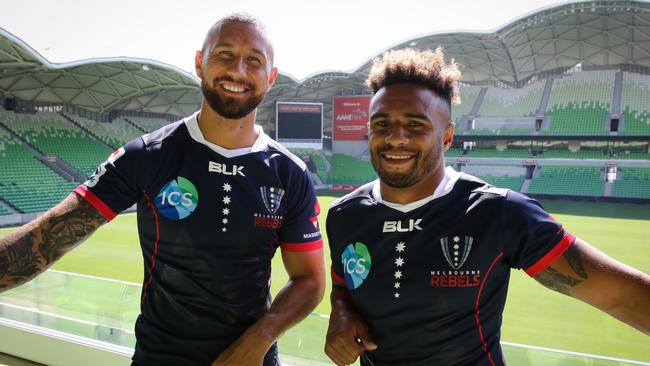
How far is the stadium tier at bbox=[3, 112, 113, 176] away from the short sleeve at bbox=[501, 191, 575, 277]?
933 inches

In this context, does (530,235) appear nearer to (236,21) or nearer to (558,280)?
(558,280)

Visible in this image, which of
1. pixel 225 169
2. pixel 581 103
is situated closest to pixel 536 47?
pixel 581 103

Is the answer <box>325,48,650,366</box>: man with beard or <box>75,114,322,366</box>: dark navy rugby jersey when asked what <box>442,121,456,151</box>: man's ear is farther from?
<box>75,114,322,366</box>: dark navy rugby jersey

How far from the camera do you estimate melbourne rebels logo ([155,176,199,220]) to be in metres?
1.61

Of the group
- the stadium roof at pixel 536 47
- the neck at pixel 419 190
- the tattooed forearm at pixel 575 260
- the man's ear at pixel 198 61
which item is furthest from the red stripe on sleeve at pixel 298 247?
the stadium roof at pixel 536 47

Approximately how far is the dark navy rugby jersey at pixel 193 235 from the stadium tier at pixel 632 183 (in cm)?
2666

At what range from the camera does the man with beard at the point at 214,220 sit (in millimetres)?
1588

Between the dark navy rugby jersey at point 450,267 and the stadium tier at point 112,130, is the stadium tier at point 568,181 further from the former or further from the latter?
the dark navy rugby jersey at point 450,267

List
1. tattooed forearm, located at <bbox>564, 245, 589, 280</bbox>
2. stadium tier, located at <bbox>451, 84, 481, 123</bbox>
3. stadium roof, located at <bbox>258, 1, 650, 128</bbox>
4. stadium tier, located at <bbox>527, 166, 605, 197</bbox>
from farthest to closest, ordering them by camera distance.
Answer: stadium tier, located at <bbox>451, 84, 481, 123</bbox> → stadium roof, located at <bbox>258, 1, 650, 128</bbox> → stadium tier, located at <bbox>527, 166, 605, 197</bbox> → tattooed forearm, located at <bbox>564, 245, 589, 280</bbox>

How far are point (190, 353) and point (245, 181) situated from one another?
63 centimetres

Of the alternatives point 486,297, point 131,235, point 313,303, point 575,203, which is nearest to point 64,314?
point 313,303

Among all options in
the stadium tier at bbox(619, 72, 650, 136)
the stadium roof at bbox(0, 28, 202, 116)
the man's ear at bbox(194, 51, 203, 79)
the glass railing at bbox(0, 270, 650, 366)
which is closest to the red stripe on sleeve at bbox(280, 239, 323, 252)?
the man's ear at bbox(194, 51, 203, 79)

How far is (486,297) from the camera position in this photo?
4.87ft

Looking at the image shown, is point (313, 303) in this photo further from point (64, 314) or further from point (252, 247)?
point (64, 314)
